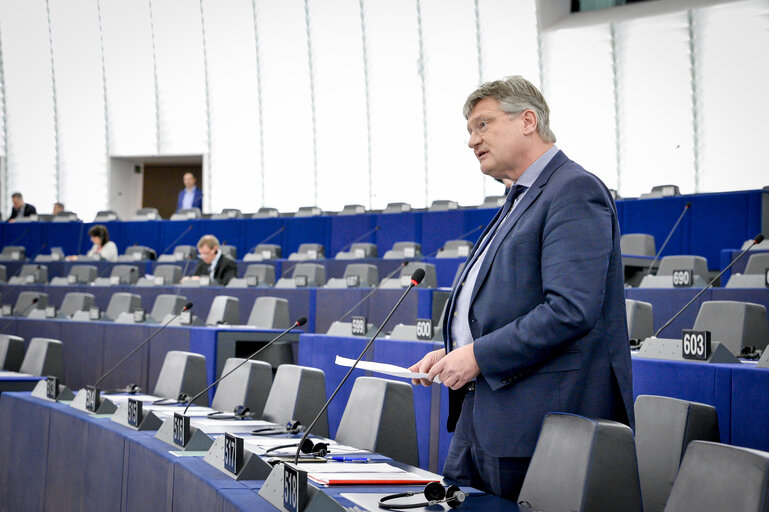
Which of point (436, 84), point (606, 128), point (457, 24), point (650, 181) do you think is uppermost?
point (457, 24)

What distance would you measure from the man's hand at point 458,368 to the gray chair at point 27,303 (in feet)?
22.9

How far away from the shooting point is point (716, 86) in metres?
11.6

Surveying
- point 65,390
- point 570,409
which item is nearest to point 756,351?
point 570,409

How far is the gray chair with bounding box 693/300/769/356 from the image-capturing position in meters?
3.53

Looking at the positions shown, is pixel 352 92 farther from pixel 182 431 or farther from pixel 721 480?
pixel 721 480

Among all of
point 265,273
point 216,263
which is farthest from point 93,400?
point 265,273

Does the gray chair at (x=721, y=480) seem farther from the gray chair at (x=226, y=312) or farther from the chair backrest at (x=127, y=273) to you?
the chair backrest at (x=127, y=273)

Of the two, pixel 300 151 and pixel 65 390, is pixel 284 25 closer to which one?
pixel 300 151

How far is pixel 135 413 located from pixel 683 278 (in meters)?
3.47

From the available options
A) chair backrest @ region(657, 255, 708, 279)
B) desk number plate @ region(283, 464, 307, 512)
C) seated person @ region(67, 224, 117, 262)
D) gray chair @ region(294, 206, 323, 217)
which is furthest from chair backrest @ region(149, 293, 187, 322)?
desk number plate @ region(283, 464, 307, 512)

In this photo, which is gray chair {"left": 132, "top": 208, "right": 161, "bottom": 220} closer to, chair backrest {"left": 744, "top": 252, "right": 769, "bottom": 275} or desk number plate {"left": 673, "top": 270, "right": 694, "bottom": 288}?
desk number plate {"left": 673, "top": 270, "right": 694, "bottom": 288}

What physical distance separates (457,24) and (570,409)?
12.7 metres

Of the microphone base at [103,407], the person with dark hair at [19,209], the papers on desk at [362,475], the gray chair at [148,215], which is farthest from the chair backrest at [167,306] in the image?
the person with dark hair at [19,209]

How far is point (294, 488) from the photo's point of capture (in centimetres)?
154
